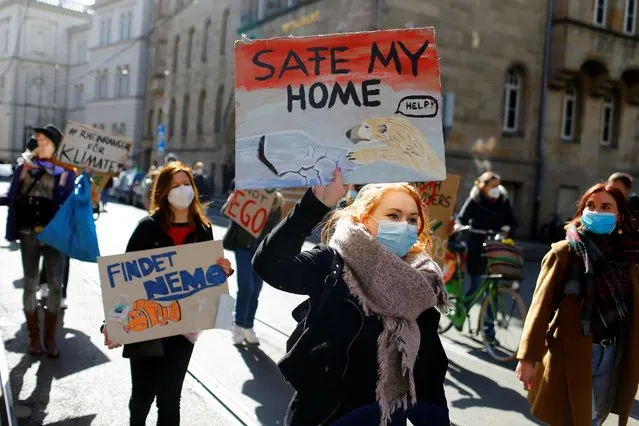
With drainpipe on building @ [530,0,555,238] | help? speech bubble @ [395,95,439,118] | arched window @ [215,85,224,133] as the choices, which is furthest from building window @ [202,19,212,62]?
help? speech bubble @ [395,95,439,118]

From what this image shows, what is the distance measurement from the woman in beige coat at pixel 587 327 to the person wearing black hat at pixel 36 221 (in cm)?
408

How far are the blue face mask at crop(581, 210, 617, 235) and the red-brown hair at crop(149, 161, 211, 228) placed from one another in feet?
7.33

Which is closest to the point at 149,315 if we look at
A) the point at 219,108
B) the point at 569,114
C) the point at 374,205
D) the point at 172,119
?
the point at 374,205

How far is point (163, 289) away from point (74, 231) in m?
2.26

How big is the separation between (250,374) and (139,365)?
6.90ft

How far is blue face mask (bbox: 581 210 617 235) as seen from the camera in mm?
3676

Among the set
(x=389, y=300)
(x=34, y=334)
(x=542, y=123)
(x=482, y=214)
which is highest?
(x=542, y=123)

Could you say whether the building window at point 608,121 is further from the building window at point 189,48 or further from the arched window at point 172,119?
the arched window at point 172,119

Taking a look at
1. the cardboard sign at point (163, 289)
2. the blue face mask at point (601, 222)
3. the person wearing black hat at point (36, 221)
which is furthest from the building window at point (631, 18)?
the cardboard sign at point (163, 289)

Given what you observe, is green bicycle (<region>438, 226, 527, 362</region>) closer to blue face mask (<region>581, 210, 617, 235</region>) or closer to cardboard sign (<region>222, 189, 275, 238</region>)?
cardboard sign (<region>222, 189, 275, 238</region>)

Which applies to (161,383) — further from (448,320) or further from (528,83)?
(528,83)

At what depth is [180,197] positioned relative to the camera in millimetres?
3848

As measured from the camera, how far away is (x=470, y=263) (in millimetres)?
7641

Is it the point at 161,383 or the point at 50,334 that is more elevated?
the point at 161,383
